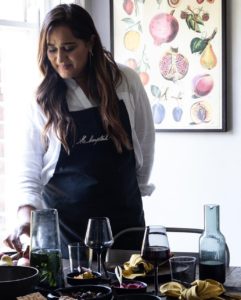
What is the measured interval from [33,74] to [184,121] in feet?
2.72

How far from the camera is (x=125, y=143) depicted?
2.33m

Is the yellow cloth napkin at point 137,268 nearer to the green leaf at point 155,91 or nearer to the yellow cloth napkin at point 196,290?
the yellow cloth napkin at point 196,290

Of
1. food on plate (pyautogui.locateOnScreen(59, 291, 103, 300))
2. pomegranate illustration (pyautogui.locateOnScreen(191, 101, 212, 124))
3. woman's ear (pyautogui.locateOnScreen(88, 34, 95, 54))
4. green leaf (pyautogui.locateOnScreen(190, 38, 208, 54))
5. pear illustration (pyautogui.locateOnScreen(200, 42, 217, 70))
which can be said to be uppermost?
green leaf (pyautogui.locateOnScreen(190, 38, 208, 54))

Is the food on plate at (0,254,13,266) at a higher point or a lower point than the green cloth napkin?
higher

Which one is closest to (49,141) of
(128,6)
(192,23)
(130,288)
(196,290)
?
(130,288)

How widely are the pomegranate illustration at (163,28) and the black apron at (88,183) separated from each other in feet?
3.95

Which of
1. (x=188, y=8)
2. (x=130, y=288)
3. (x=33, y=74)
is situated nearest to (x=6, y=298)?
(x=130, y=288)

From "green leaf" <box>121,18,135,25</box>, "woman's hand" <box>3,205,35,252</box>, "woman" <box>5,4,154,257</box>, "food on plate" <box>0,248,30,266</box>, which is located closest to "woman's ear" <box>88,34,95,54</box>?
"woman" <box>5,4,154,257</box>

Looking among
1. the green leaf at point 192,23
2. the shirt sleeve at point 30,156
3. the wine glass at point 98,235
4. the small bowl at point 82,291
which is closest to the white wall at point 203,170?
the green leaf at point 192,23

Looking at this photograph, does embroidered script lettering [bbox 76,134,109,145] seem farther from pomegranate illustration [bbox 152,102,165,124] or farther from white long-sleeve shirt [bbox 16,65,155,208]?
pomegranate illustration [bbox 152,102,165,124]

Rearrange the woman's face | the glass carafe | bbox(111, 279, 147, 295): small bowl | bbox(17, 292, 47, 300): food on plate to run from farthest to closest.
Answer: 1. the woman's face
2. the glass carafe
3. bbox(111, 279, 147, 295): small bowl
4. bbox(17, 292, 47, 300): food on plate

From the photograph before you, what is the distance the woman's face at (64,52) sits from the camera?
2.28m

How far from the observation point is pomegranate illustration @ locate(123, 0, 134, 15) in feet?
11.5

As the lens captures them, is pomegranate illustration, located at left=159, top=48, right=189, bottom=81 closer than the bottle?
No
